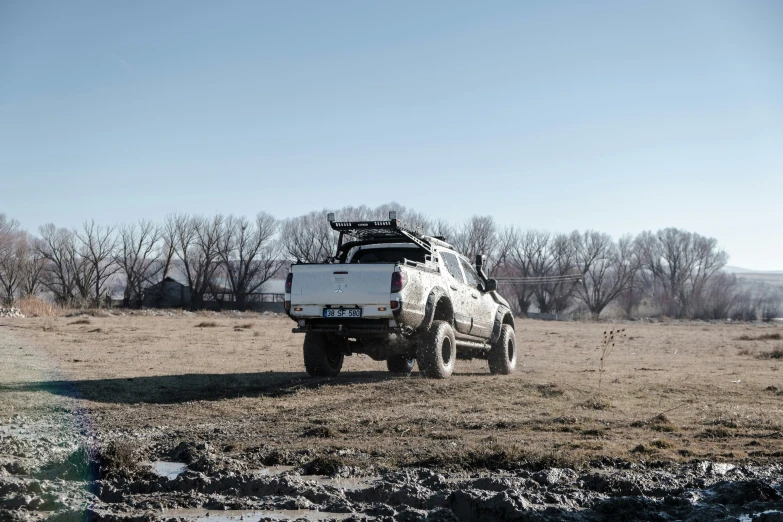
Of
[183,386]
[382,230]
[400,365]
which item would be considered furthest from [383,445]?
[400,365]

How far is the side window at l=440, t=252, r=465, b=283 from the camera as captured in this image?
525 inches

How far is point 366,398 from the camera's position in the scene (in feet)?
33.4

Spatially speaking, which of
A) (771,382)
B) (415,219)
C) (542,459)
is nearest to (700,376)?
(771,382)

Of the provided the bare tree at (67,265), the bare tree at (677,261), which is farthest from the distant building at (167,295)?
the bare tree at (677,261)

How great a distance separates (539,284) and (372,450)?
92724 mm

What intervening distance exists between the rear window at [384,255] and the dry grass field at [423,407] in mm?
2003

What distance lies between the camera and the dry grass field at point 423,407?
680 cm

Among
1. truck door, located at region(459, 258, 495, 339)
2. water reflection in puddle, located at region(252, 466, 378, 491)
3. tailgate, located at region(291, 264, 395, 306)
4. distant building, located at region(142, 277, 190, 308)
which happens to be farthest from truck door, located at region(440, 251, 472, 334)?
distant building, located at region(142, 277, 190, 308)

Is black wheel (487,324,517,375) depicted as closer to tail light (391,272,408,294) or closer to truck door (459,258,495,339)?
truck door (459,258,495,339)

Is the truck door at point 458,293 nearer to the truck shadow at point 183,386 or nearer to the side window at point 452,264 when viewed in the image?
the side window at point 452,264

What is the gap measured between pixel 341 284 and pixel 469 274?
149 inches

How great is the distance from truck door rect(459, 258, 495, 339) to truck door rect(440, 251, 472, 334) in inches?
6.1

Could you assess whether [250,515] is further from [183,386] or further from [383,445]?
[183,386]

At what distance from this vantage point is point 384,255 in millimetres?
13344
